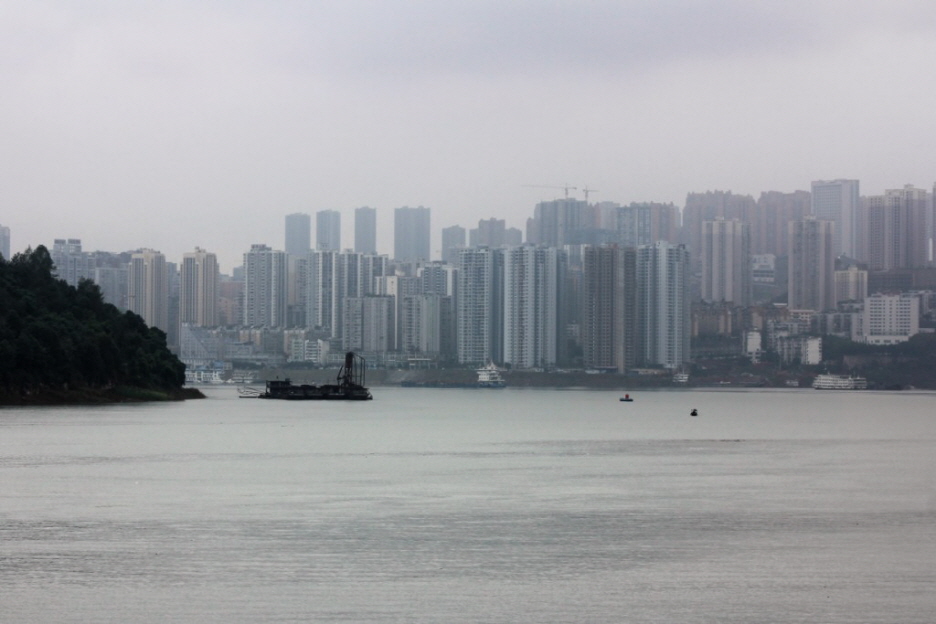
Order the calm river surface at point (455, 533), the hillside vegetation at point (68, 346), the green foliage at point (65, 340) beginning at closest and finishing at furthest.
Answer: the calm river surface at point (455, 533)
the green foliage at point (65, 340)
the hillside vegetation at point (68, 346)

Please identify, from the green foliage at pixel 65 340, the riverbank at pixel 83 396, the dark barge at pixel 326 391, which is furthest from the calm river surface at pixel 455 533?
the dark barge at pixel 326 391

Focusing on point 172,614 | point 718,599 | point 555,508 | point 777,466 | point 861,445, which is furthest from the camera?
point 861,445

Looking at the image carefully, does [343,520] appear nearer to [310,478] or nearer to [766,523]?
[766,523]

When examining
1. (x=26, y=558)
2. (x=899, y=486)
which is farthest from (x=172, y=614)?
(x=899, y=486)

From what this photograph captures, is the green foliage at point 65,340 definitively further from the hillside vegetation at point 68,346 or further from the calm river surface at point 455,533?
the calm river surface at point 455,533

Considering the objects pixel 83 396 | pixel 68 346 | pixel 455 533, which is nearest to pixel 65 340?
pixel 68 346

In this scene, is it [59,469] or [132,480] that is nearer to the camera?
[132,480]

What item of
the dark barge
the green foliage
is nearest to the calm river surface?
the green foliage
